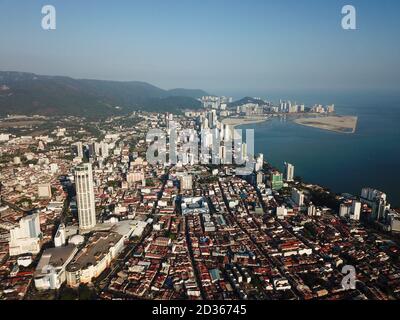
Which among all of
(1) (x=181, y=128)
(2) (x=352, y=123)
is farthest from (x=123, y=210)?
(2) (x=352, y=123)

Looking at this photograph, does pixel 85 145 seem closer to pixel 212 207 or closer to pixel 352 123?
pixel 212 207

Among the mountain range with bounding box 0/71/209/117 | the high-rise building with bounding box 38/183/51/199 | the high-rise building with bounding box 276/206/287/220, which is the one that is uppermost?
the mountain range with bounding box 0/71/209/117

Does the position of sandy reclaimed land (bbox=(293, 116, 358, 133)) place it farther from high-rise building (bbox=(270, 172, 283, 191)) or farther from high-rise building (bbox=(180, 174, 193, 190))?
high-rise building (bbox=(180, 174, 193, 190))

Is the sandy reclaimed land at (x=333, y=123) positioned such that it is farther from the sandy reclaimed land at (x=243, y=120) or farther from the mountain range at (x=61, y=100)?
the mountain range at (x=61, y=100)

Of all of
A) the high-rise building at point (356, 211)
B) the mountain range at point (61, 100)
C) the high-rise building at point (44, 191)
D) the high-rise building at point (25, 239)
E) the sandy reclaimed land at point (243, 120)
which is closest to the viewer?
the high-rise building at point (25, 239)

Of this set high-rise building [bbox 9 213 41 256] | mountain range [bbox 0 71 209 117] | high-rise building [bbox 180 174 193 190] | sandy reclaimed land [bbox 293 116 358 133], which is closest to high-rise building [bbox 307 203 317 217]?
high-rise building [bbox 180 174 193 190]

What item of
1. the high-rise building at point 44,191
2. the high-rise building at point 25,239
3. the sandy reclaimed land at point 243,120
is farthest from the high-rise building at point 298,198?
the sandy reclaimed land at point 243,120
